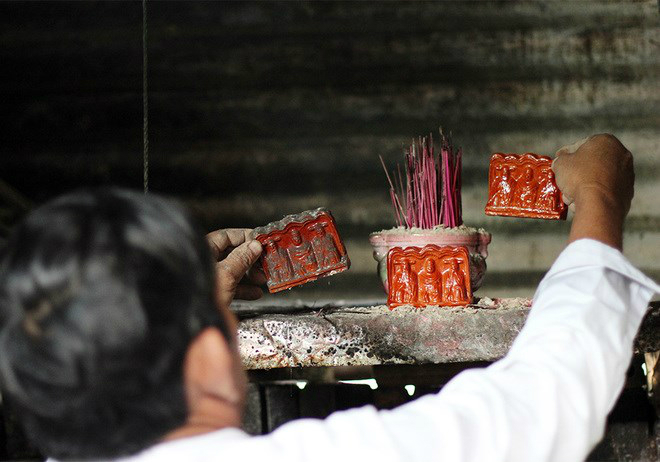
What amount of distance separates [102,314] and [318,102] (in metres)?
3.29

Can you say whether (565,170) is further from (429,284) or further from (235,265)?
(235,265)

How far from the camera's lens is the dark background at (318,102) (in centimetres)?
380

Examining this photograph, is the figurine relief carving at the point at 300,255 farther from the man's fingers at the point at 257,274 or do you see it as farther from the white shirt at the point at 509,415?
the white shirt at the point at 509,415

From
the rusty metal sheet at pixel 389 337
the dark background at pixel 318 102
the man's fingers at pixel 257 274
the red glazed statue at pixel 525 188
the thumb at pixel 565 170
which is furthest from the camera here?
the dark background at pixel 318 102

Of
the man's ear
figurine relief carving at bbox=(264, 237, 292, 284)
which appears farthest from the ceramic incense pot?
the man's ear

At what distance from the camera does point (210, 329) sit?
722 mm

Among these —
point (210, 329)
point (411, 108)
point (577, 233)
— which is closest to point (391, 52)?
point (411, 108)

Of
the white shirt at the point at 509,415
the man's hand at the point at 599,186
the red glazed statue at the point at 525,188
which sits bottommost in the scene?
the white shirt at the point at 509,415

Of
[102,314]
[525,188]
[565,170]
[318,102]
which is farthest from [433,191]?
[318,102]

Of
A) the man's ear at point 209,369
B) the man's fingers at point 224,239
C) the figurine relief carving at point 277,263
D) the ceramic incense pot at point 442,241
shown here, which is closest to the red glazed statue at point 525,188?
the ceramic incense pot at point 442,241

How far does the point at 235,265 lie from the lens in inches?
78.1

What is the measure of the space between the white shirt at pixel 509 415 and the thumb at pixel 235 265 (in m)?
1.19

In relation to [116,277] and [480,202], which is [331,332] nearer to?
[116,277]

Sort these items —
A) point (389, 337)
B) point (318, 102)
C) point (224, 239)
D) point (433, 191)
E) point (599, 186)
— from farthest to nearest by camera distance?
point (318, 102), point (433, 191), point (224, 239), point (389, 337), point (599, 186)
